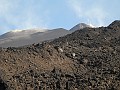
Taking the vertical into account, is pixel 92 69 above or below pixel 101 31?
below

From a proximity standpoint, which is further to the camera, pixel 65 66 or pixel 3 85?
pixel 65 66

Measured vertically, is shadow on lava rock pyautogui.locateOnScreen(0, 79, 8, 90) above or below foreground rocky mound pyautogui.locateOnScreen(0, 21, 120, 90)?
below

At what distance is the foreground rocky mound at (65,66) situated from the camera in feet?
43.7

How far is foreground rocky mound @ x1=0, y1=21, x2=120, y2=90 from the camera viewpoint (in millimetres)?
13320

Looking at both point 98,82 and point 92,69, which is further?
point 92,69

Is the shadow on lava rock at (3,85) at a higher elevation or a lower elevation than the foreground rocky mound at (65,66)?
lower

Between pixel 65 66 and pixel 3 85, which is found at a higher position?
pixel 65 66

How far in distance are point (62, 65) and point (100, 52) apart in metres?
2.39

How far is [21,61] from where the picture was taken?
1546 cm

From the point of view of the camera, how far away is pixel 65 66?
15.6 meters

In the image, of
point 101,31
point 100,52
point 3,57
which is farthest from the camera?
point 101,31

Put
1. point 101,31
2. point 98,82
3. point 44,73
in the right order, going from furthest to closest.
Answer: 1. point 101,31
2. point 44,73
3. point 98,82

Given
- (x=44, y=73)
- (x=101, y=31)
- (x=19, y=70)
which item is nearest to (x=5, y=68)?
(x=19, y=70)

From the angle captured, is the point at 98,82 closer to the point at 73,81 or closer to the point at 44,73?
the point at 73,81
